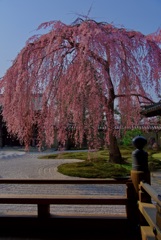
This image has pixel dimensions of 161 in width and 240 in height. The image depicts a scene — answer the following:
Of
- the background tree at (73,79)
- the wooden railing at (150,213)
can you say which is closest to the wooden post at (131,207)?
the wooden railing at (150,213)

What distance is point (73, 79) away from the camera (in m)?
6.20

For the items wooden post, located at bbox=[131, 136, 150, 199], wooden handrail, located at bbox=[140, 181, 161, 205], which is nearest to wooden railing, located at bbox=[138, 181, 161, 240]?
wooden handrail, located at bbox=[140, 181, 161, 205]

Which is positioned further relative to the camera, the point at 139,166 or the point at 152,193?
the point at 139,166

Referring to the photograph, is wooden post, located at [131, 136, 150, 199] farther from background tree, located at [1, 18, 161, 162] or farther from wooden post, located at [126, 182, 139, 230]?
background tree, located at [1, 18, 161, 162]

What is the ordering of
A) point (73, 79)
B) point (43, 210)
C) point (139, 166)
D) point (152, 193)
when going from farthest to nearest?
point (73, 79) < point (43, 210) < point (139, 166) < point (152, 193)

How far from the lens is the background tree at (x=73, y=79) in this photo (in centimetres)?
604

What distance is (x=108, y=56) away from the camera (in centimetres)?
659

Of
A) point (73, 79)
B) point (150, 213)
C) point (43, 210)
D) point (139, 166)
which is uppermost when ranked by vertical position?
point (73, 79)

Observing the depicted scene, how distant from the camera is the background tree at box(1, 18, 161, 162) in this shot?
6043 mm

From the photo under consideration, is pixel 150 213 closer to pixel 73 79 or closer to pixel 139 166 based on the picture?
pixel 139 166

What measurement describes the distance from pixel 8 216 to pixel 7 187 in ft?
13.4

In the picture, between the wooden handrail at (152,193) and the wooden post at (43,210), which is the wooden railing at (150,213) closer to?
the wooden handrail at (152,193)

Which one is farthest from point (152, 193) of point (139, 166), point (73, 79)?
point (73, 79)

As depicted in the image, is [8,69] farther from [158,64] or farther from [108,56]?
[158,64]
